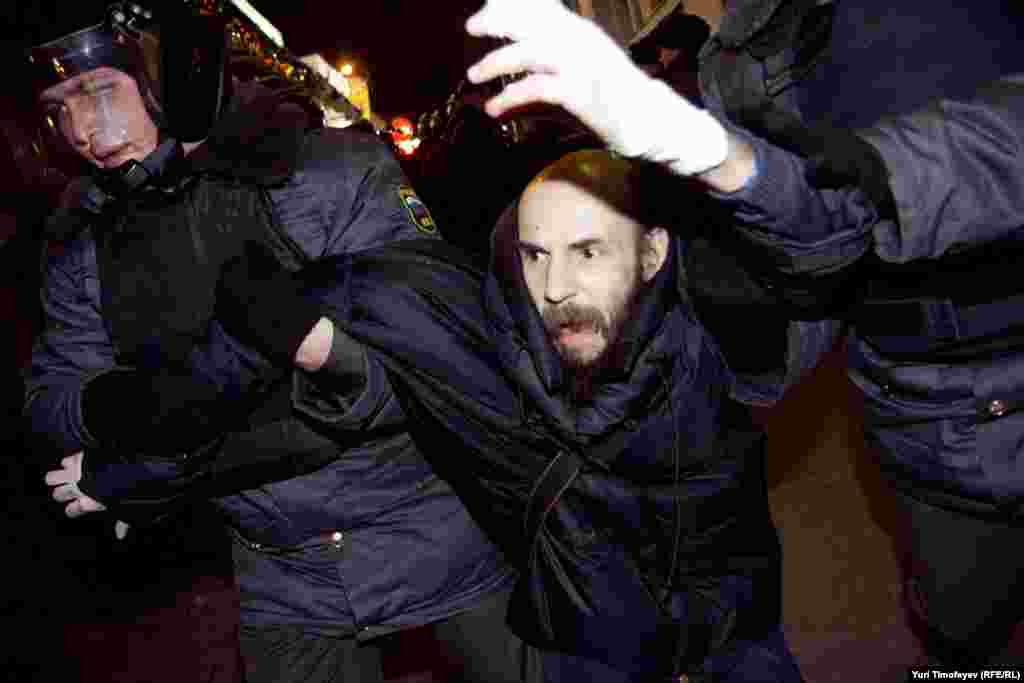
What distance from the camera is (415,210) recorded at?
1906 millimetres

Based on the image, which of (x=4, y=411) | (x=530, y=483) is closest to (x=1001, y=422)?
(x=530, y=483)

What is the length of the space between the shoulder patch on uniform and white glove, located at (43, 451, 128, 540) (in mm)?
1192

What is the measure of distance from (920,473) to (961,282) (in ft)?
1.71

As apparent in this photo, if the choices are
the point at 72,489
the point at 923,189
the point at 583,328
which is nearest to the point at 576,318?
the point at 583,328

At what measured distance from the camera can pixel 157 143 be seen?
1.99m

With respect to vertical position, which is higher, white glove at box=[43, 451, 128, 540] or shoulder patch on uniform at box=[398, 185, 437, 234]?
shoulder patch on uniform at box=[398, 185, 437, 234]

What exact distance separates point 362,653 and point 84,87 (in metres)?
2.00

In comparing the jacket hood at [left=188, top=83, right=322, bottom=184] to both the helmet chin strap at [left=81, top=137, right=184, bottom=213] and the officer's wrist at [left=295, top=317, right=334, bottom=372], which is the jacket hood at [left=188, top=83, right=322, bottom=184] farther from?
the officer's wrist at [left=295, top=317, right=334, bottom=372]

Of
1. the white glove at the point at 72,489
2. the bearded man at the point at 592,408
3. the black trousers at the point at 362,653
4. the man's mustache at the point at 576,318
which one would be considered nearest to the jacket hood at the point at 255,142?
the bearded man at the point at 592,408

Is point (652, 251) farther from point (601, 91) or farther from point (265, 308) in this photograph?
point (265, 308)

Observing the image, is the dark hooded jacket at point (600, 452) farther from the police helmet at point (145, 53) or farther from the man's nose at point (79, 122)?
the man's nose at point (79, 122)

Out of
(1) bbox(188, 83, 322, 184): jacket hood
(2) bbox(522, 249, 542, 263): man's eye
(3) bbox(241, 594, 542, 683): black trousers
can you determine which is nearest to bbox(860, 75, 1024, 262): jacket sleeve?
(2) bbox(522, 249, 542, 263): man's eye

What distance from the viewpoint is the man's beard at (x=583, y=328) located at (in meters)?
1.71

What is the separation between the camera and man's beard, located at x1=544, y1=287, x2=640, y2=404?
5.61 feet
